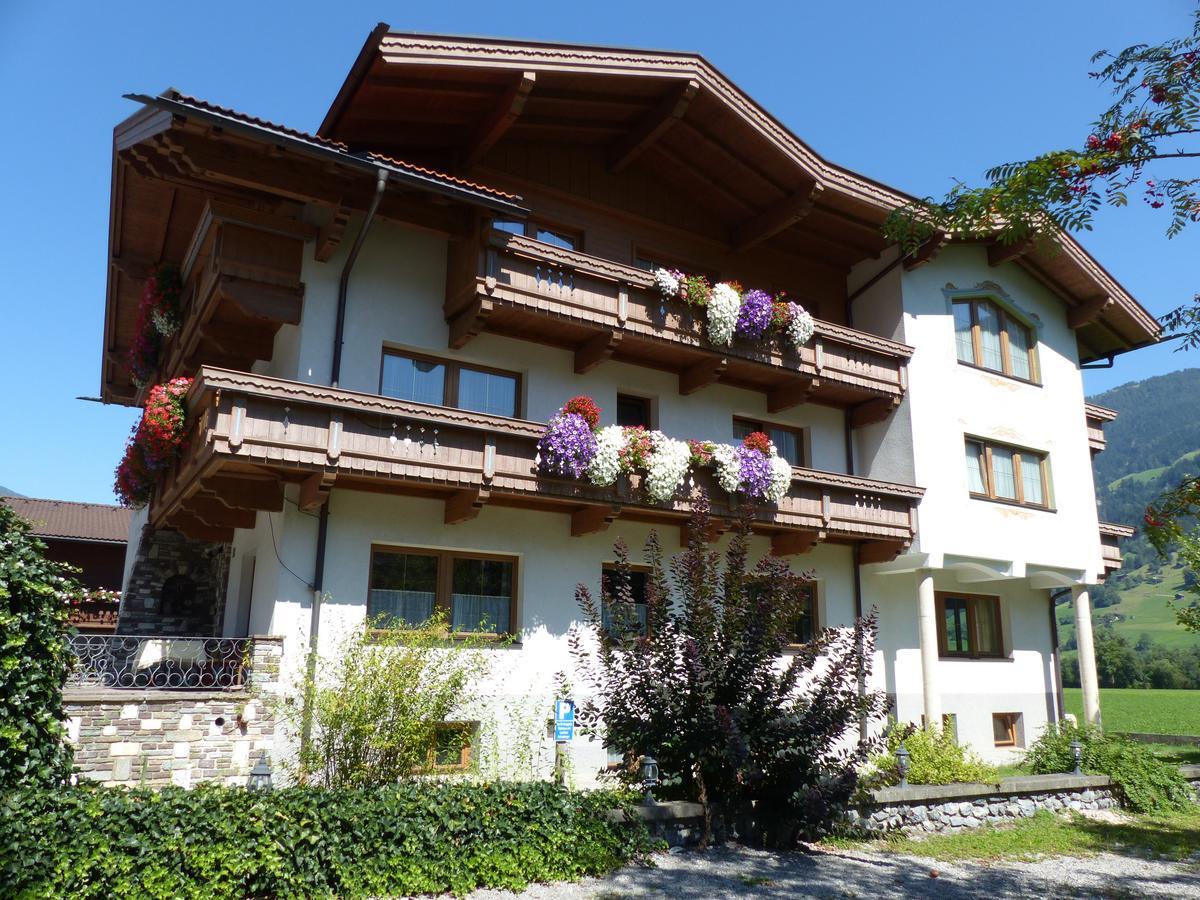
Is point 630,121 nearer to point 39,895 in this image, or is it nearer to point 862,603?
point 862,603

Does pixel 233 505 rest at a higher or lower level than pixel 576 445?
lower

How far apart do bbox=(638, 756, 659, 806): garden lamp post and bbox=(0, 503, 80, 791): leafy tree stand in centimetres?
567

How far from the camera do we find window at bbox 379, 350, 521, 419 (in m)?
14.7

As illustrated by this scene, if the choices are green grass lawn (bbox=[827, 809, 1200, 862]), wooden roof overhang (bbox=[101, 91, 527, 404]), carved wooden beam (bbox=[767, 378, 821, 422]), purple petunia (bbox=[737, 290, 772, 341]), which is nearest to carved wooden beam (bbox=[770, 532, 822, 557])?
carved wooden beam (bbox=[767, 378, 821, 422])

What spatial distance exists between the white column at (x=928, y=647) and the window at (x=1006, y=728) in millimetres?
2757

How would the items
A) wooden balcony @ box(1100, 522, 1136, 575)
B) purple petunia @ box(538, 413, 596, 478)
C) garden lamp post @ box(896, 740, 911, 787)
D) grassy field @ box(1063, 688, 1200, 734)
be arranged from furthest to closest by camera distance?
grassy field @ box(1063, 688, 1200, 734) → wooden balcony @ box(1100, 522, 1136, 575) → purple petunia @ box(538, 413, 596, 478) → garden lamp post @ box(896, 740, 911, 787)

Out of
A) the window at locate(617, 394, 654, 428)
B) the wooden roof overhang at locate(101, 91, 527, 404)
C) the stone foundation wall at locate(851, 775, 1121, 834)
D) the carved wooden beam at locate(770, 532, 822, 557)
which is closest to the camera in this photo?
the wooden roof overhang at locate(101, 91, 527, 404)

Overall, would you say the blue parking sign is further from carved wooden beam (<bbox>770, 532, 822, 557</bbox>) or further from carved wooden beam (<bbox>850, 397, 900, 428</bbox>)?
carved wooden beam (<bbox>850, 397, 900, 428</bbox>)

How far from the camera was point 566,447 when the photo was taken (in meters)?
13.8

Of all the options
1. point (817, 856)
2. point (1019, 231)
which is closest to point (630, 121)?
point (1019, 231)

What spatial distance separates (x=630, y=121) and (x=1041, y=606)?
1430 cm

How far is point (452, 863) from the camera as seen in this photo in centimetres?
864

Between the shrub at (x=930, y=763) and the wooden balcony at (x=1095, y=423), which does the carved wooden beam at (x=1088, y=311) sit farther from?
the shrub at (x=930, y=763)

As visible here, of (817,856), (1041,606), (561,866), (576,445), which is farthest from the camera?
(1041,606)
